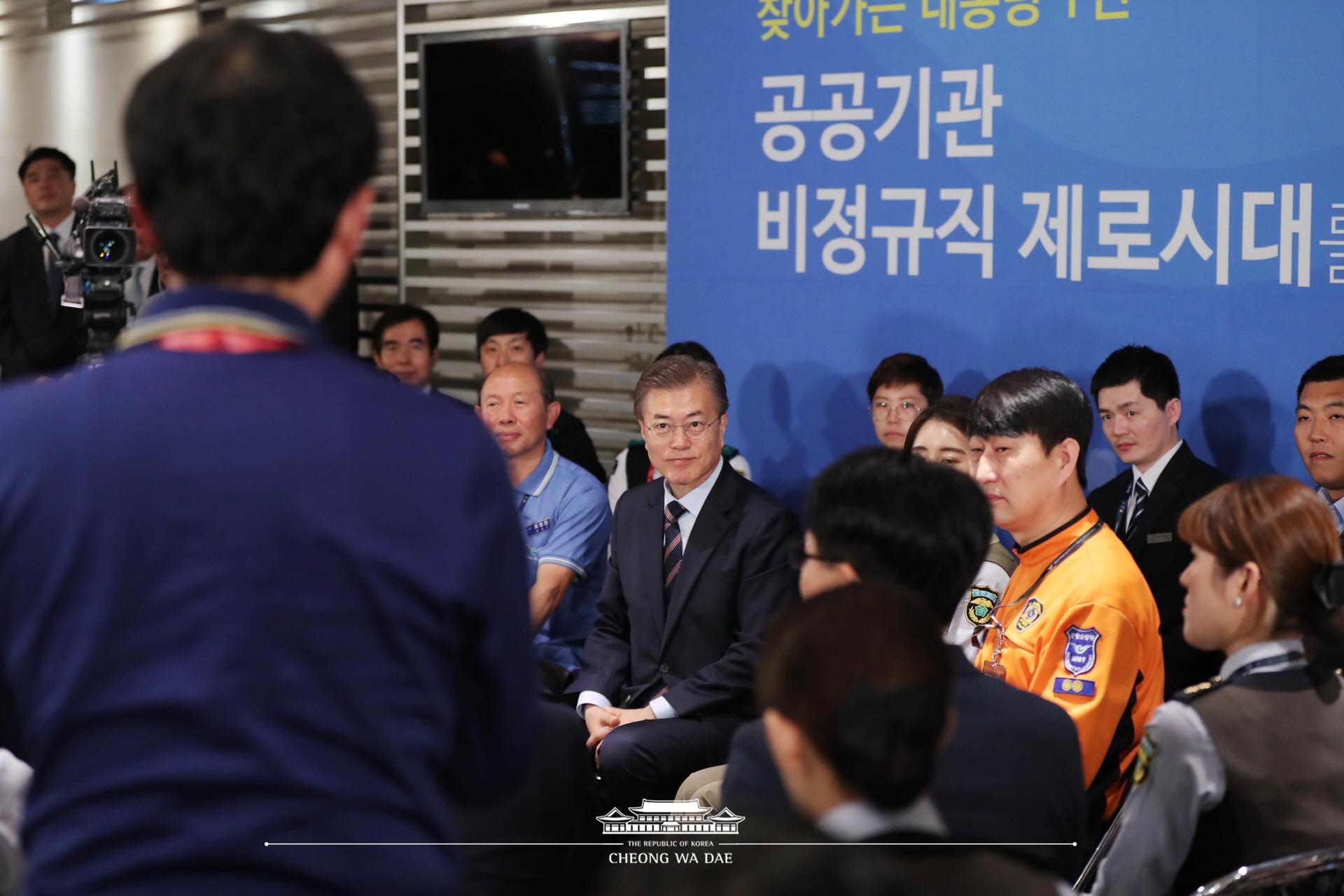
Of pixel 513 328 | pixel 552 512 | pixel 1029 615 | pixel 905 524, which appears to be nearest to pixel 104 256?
pixel 513 328

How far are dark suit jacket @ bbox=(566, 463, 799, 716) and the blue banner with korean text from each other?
1161mm

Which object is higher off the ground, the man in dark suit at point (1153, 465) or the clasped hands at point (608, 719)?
the man in dark suit at point (1153, 465)

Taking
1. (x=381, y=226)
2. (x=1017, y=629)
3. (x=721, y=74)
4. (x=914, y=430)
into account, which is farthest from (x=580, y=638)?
(x=381, y=226)

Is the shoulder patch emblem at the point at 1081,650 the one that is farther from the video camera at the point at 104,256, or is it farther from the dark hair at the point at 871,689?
the video camera at the point at 104,256

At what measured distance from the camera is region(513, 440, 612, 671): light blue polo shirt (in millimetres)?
3826

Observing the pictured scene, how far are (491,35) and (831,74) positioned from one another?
6.89 feet

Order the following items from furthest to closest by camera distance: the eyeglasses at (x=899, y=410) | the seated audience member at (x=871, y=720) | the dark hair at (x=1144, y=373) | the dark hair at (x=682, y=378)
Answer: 1. the eyeglasses at (x=899, y=410)
2. the dark hair at (x=1144, y=373)
3. the dark hair at (x=682, y=378)
4. the seated audience member at (x=871, y=720)

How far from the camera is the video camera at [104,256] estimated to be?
441 cm

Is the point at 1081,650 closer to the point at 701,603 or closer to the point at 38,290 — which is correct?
the point at 701,603

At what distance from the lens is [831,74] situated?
4.40 meters

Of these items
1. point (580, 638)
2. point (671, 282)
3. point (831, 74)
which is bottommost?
point (580, 638)

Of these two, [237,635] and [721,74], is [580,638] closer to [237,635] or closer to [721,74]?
[721,74]

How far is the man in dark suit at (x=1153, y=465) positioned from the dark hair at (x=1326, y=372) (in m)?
0.34

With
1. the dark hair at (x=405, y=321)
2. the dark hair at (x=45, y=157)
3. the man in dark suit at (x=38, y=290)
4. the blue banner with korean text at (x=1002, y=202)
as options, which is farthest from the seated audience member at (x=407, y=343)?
the dark hair at (x=45, y=157)
